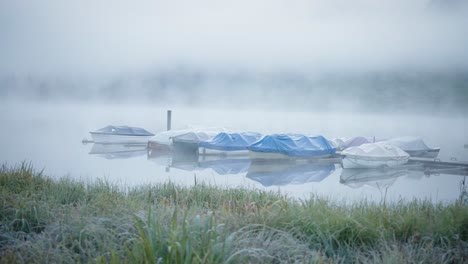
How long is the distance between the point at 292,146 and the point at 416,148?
384 inches

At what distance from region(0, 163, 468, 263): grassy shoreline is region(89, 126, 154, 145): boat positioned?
28171mm

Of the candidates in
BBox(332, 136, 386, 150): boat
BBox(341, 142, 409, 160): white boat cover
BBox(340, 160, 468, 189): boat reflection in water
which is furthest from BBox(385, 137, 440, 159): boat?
BBox(341, 142, 409, 160): white boat cover

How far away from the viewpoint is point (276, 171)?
22.5 metres

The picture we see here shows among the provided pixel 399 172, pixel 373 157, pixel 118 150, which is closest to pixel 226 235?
pixel 373 157

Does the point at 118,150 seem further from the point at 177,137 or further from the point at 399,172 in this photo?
the point at 399,172

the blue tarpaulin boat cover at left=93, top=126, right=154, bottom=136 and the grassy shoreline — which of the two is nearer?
the grassy shoreline

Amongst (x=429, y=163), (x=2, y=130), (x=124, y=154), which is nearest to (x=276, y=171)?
(x=429, y=163)

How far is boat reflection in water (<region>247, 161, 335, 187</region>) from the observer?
19.2 m

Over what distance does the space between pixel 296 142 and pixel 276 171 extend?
4406 millimetres

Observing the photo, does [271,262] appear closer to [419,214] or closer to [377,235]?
[377,235]

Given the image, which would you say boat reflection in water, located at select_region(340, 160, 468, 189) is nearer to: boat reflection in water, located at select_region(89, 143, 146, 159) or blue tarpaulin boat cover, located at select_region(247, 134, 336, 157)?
blue tarpaulin boat cover, located at select_region(247, 134, 336, 157)

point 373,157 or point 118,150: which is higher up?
point 373,157

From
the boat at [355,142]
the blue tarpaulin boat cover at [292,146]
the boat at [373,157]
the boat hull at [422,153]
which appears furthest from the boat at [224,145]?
the boat hull at [422,153]

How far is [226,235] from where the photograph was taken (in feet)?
12.9
